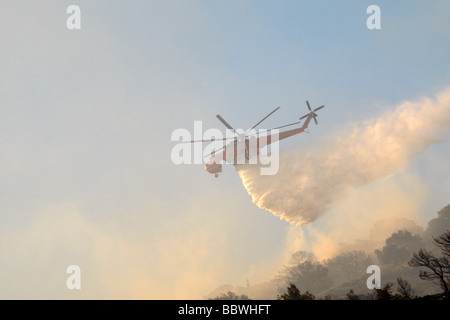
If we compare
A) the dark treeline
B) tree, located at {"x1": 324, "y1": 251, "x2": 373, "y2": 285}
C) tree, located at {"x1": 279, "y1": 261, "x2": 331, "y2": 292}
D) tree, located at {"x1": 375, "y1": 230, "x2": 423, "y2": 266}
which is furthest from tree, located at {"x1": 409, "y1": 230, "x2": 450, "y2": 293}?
tree, located at {"x1": 324, "y1": 251, "x2": 373, "y2": 285}

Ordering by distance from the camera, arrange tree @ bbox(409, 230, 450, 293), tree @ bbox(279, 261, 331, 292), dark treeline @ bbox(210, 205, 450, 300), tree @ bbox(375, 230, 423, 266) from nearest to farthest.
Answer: tree @ bbox(409, 230, 450, 293)
dark treeline @ bbox(210, 205, 450, 300)
tree @ bbox(279, 261, 331, 292)
tree @ bbox(375, 230, 423, 266)

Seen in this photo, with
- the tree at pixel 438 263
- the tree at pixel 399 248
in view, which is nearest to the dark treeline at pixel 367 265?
the tree at pixel 399 248

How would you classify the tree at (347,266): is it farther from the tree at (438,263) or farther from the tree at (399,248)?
the tree at (438,263)

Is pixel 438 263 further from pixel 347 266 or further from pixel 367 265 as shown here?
pixel 347 266

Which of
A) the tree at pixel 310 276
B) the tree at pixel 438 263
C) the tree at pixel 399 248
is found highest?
the tree at pixel 438 263

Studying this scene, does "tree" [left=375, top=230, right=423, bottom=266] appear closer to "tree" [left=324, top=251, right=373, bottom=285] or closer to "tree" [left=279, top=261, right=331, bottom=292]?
"tree" [left=324, top=251, right=373, bottom=285]

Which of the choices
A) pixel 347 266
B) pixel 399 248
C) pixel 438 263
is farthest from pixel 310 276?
pixel 438 263

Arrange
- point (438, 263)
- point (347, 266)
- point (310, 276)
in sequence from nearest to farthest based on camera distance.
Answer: point (438, 263), point (310, 276), point (347, 266)
